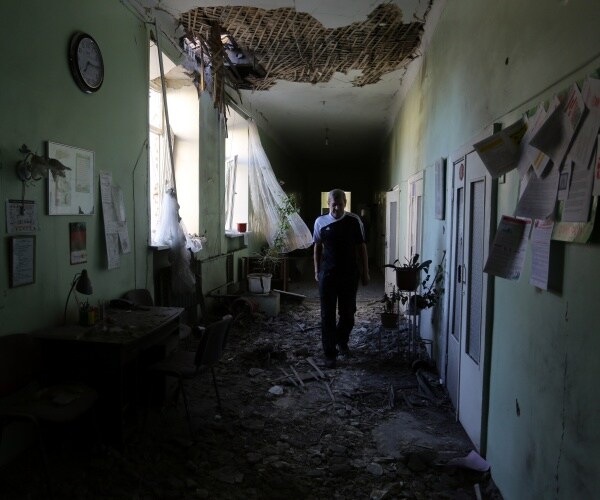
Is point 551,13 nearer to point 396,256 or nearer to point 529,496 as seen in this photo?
point 529,496

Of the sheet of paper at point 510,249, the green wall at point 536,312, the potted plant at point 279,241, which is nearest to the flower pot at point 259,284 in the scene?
the potted plant at point 279,241

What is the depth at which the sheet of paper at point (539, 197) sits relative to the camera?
1.54 metres

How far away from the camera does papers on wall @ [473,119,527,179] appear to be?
188 centimetres

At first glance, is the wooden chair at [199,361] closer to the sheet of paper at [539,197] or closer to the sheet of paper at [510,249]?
the sheet of paper at [510,249]

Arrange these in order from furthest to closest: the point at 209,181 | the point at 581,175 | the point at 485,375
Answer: the point at 209,181
the point at 485,375
the point at 581,175

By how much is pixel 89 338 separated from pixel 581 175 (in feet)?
7.78

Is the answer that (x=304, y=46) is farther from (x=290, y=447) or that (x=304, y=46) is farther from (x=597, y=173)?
(x=597, y=173)

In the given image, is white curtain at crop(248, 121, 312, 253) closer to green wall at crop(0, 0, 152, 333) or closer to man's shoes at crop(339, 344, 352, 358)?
man's shoes at crop(339, 344, 352, 358)

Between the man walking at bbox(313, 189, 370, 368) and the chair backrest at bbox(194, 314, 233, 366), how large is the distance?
1416 mm

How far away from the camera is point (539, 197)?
1.63 m

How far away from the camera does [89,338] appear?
2457mm

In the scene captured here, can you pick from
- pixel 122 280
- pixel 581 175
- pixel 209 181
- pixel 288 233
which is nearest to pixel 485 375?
pixel 581 175

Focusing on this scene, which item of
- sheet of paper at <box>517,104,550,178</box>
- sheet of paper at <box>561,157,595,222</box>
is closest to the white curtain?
sheet of paper at <box>517,104,550,178</box>

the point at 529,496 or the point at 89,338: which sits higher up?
the point at 89,338
